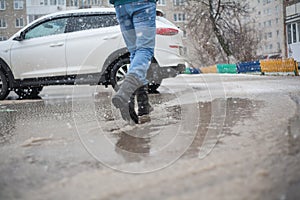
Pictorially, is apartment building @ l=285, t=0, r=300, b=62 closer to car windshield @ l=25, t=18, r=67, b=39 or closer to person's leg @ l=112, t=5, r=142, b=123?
car windshield @ l=25, t=18, r=67, b=39

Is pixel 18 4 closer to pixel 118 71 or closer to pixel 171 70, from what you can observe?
pixel 118 71

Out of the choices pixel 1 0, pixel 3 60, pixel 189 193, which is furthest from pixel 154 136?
pixel 1 0

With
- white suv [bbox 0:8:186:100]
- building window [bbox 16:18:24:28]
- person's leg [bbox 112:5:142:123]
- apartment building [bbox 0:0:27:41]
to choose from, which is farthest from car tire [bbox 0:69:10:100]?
building window [bbox 16:18:24:28]

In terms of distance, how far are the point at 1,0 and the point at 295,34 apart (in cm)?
4152

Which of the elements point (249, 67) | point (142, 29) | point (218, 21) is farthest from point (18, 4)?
point (142, 29)

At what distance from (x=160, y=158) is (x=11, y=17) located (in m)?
53.3

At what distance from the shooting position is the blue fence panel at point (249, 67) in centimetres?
1945

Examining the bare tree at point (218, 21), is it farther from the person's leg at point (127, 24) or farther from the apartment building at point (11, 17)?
the person's leg at point (127, 24)

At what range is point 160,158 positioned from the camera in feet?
6.15

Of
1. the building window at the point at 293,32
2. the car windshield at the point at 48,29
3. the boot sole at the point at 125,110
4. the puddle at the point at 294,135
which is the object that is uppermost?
the building window at the point at 293,32

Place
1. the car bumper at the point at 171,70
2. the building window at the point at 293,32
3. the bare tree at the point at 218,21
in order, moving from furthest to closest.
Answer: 1. the bare tree at the point at 218,21
2. the building window at the point at 293,32
3. the car bumper at the point at 171,70

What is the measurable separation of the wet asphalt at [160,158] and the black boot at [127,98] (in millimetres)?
97

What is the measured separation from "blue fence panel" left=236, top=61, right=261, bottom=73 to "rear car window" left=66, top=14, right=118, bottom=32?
14.4 metres

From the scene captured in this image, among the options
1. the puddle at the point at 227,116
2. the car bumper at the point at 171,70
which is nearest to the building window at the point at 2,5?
the car bumper at the point at 171,70
